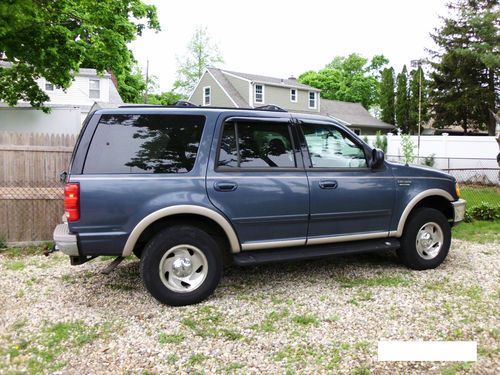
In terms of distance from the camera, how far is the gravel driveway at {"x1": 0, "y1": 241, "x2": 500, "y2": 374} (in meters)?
3.20

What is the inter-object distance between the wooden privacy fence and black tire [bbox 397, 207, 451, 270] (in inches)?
207

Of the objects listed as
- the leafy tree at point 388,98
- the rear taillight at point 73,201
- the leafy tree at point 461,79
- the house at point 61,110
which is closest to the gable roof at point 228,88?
the house at point 61,110

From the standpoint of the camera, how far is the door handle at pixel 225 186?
4.25m

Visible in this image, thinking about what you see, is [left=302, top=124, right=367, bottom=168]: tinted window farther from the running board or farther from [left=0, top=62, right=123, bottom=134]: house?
[left=0, top=62, right=123, bottom=134]: house

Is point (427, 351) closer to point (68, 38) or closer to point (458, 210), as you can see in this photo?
point (458, 210)

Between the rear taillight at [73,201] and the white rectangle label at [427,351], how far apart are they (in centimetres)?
293

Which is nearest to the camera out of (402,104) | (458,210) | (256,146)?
(256,146)

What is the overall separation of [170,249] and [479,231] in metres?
6.25

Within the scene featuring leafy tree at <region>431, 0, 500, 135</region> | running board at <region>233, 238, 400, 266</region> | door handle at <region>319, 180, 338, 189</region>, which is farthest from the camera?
leafy tree at <region>431, 0, 500, 135</region>

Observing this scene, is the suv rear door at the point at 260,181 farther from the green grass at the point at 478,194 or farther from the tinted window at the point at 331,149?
the green grass at the point at 478,194

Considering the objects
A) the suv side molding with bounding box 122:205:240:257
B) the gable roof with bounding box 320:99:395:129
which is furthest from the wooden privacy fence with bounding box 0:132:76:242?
the gable roof with bounding box 320:99:395:129

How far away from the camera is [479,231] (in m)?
7.76

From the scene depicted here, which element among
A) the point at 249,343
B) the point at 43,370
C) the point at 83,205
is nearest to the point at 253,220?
the point at 249,343

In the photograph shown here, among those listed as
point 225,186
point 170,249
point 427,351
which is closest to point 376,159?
point 225,186
